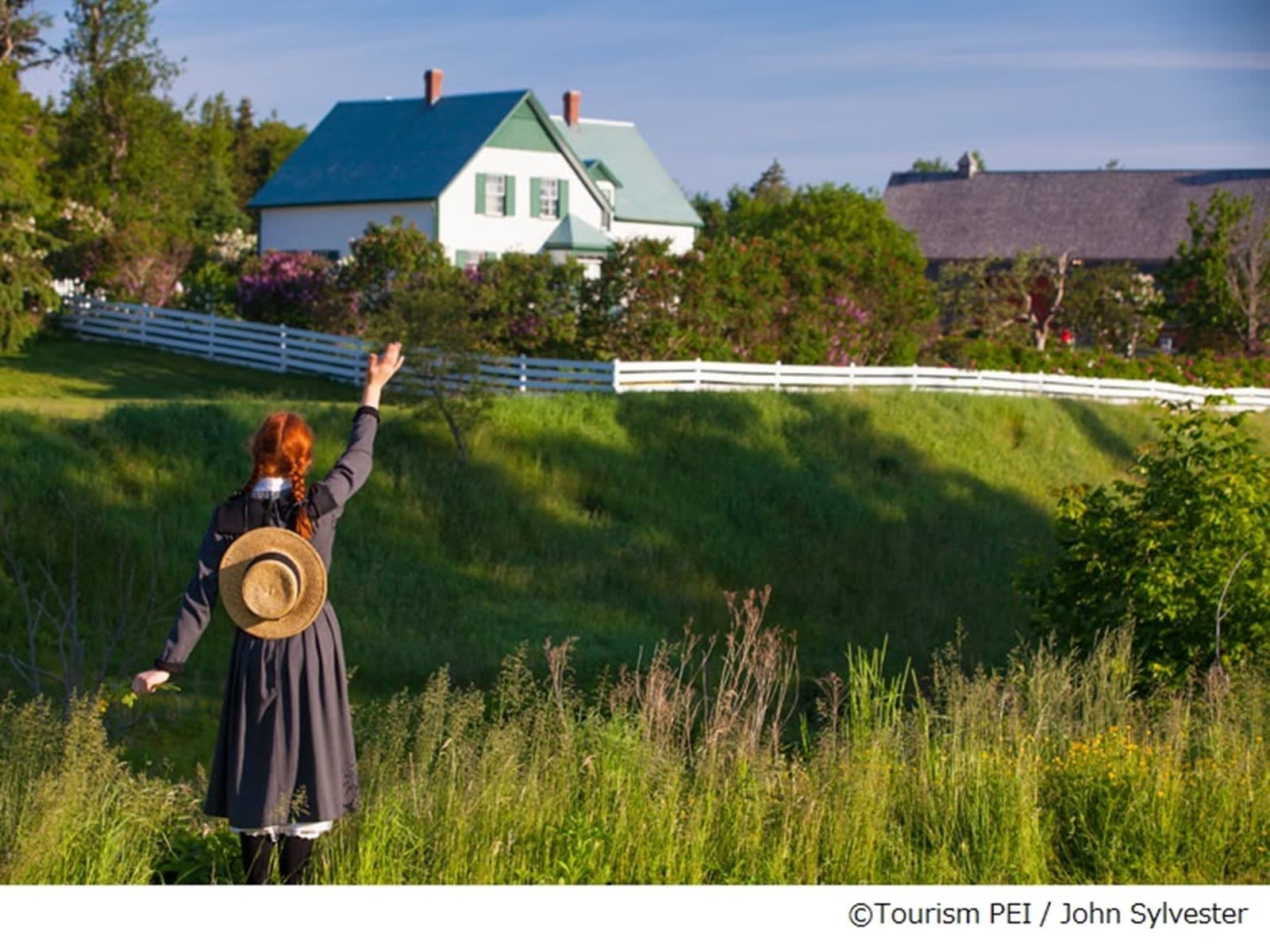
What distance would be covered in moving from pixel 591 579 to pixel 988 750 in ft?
46.9

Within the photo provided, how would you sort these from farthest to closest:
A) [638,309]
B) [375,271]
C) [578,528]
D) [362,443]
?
[375,271]
[638,309]
[578,528]
[362,443]

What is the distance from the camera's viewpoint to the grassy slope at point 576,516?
61.6 ft

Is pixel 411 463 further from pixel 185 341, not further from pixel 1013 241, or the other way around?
pixel 1013 241

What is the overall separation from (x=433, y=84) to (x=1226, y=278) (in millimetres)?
22759

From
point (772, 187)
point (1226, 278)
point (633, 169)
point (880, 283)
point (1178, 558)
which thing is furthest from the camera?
point (772, 187)

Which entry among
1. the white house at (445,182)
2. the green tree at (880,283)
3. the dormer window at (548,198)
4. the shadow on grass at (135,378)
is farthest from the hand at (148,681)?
the dormer window at (548,198)

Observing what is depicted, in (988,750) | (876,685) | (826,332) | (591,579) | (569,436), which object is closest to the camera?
(988,750)

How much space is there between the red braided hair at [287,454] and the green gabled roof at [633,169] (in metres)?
46.0

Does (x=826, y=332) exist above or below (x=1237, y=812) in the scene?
above

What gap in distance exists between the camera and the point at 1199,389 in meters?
33.9

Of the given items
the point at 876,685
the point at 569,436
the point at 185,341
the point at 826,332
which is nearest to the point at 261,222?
the point at 185,341

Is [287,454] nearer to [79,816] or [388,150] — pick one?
[79,816]

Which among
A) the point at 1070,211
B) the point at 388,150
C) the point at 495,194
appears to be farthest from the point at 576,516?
the point at 1070,211

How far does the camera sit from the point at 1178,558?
10.6 meters
